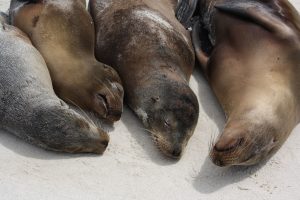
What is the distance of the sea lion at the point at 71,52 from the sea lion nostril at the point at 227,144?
3.03 feet

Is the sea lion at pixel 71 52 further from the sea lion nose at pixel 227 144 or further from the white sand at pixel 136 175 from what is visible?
the sea lion nose at pixel 227 144

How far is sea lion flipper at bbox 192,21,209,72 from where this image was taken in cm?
547

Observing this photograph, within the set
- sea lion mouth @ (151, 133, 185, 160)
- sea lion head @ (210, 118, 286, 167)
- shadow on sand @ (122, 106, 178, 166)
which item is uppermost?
sea lion head @ (210, 118, 286, 167)

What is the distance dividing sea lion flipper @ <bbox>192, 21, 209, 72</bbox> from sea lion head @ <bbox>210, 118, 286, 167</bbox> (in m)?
1.26

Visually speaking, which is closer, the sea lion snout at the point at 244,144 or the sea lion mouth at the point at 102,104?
the sea lion snout at the point at 244,144

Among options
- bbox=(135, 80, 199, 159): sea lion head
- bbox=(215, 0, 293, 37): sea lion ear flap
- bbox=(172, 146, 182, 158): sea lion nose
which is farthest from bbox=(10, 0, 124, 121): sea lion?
bbox=(215, 0, 293, 37): sea lion ear flap

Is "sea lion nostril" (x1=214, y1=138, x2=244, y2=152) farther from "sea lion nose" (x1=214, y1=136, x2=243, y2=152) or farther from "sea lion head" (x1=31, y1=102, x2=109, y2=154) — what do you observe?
"sea lion head" (x1=31, y1=102, x2=109, y2=154)

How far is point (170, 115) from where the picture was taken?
4.48m

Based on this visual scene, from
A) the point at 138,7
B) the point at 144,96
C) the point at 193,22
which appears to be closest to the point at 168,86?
the point at 144,96

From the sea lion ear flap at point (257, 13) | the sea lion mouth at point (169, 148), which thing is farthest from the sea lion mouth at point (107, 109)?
the sea lion ear flap at point (257, 13)

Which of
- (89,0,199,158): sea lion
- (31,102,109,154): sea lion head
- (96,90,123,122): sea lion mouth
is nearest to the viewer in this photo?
(31,102,109,154): sea lion head

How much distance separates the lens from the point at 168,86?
4629mm

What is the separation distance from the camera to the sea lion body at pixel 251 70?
418 cm

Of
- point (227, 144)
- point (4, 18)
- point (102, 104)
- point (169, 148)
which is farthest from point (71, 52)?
point (227, 144)
